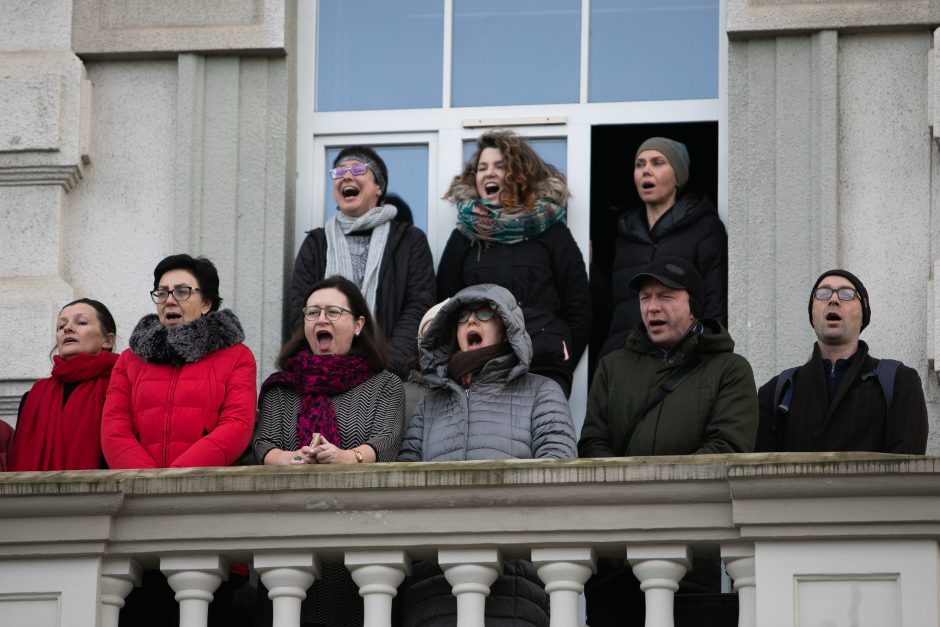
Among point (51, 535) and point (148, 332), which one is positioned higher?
point (148, 332)

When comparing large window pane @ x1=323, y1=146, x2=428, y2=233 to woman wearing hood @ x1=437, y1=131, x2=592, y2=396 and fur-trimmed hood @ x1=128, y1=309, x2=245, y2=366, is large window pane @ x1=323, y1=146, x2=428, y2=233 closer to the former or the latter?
woman wearing hood @ x1=437, y1=131, x2=592, y2=396

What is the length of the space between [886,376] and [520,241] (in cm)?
183

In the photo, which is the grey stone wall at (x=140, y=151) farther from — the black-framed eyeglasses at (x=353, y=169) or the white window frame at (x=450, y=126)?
the black-framed eyeglasses at (x=353, y=169)

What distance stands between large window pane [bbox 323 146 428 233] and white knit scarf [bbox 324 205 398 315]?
0.49 metres

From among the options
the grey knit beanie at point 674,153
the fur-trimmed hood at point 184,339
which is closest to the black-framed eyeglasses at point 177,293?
the fur-trimmed hood at point 184,339

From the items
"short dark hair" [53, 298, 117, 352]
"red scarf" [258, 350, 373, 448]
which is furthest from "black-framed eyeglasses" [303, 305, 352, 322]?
"short dark hair" [53, 298, 117, 352]

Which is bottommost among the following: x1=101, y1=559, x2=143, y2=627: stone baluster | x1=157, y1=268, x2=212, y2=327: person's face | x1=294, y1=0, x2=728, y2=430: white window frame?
x1=101, y1=559, x2=143, y2=627: stone baluster

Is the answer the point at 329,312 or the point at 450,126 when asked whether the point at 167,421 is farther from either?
the point at 450,126

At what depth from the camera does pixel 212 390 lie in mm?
7781

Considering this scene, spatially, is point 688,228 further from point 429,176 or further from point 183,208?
point 183,208

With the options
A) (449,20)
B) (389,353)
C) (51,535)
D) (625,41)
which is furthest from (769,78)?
(51,535)

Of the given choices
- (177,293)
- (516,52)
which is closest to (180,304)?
(177,293)

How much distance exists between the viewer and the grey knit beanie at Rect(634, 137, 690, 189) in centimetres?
909

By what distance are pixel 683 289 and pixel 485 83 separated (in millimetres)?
2299
